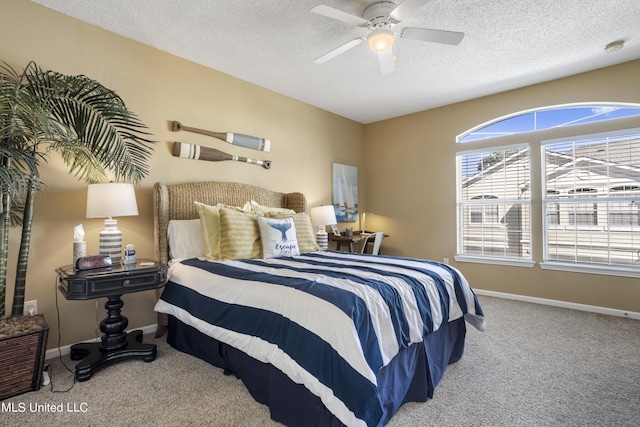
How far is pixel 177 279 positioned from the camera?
2.50 metres

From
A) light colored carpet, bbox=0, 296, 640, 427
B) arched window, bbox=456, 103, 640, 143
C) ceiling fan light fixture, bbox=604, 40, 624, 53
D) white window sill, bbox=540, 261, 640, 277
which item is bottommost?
light colored carpet, bbox=0, 296, 640, 427

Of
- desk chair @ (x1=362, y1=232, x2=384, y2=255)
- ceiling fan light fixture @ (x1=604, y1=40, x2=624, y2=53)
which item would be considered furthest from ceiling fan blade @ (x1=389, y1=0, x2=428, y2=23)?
desk chair @ (x1=362, y1=232, x2=384, y2=255)

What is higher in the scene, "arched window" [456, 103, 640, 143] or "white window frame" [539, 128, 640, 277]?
"arched window" [456, 103, 640, 143]

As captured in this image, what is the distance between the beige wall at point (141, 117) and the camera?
7.94 ft

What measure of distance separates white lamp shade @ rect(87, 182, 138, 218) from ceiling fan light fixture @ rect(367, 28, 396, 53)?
7.21ft

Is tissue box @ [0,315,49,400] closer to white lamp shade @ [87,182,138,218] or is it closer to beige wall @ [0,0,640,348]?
beige wall @ [0,0,640,348]

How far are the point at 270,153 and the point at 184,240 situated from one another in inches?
66.0

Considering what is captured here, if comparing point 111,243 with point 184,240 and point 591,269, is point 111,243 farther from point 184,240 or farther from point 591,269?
point 591,269

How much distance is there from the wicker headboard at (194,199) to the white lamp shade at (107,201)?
1.37ft

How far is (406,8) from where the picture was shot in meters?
2.10

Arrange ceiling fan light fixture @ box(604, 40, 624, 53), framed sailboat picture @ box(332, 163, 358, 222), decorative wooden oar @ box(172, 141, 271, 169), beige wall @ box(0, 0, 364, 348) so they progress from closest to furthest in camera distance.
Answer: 1. beige wall @ box(0, 0, 364, 348)
2. ceiling fan light fixture @ box(604, 40, 624, 53)
3. decorative wooden oar @ box(172, 141, 271, 169)
4. framed sailboat picture @ box(332, 163, 358, 222)

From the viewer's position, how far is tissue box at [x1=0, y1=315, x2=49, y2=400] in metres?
1.85

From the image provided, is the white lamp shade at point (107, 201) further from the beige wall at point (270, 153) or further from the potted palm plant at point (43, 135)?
the beige wall at point (270, 153)

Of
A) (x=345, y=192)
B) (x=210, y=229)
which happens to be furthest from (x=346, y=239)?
(x=210, y=229)
